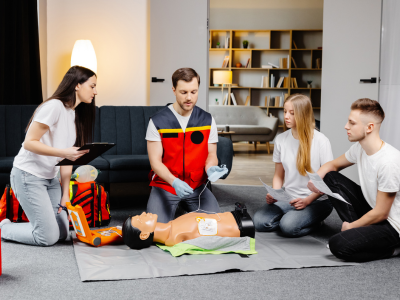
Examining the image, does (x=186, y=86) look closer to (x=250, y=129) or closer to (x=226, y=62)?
(x=250, y=129)

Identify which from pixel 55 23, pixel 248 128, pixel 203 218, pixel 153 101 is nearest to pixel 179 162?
pixel 203 218

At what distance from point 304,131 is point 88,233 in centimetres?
130

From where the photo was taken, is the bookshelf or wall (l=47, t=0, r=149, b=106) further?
the bookshelf

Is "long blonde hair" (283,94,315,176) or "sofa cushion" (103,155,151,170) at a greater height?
"long blonde hair" (283,94,315,176)

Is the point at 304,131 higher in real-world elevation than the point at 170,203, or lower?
higher

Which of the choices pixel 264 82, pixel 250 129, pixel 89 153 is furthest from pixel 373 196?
pixel 264 82

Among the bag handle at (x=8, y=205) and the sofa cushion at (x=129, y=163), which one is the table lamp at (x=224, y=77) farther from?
the bag handle at (x=8, y=205)

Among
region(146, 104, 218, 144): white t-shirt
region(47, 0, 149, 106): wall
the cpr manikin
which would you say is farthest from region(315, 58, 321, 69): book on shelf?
the cpr manikin

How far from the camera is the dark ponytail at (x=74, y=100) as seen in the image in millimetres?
2180

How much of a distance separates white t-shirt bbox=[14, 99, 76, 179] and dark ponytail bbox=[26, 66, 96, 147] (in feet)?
0.14

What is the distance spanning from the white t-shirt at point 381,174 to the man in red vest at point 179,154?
2.51 ft

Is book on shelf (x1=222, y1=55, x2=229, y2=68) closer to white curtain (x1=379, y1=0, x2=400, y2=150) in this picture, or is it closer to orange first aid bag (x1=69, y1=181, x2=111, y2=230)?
white curtain (x1=379, y1=0, x2=400, y2=150)

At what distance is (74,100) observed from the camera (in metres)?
2.21

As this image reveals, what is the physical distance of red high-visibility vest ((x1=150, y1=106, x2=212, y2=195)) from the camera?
2.39m
